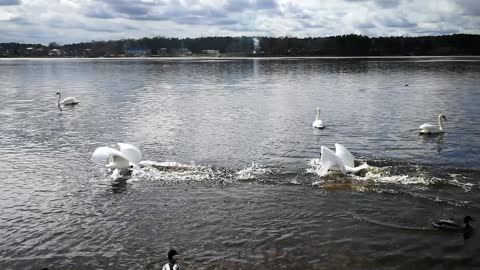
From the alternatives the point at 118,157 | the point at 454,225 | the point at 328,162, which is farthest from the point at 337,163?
the point at 118,157

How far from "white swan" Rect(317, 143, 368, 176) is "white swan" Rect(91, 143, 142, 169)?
7.37 m

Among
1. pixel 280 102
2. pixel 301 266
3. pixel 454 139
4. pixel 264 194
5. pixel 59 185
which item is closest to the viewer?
pixel 301 266

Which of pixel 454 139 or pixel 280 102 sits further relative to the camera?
pixel 280 102

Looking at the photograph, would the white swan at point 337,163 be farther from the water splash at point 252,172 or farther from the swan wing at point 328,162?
the water splash at point 252,172

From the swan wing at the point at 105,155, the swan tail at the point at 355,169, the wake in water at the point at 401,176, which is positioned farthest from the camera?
the swan wing at the point at 105,155

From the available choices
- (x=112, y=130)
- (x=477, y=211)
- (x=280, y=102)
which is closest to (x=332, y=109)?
(x=280, y=102)

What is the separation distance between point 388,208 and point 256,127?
51.7 feet

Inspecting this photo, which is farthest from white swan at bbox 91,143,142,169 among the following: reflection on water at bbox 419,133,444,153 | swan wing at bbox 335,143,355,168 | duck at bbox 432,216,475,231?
reflection on water at bbox 419,133,444,153

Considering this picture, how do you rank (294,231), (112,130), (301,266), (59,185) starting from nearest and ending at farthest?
(301,266) < (294,231) < (59,185) < (112,130)

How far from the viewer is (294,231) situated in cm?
1471

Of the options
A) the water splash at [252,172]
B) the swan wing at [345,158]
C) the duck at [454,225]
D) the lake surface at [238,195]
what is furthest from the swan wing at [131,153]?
the duck at [454,225]

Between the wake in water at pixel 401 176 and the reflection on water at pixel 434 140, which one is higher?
the reflection on water at pixel 434 140

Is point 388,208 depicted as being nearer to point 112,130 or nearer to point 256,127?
point 256,127

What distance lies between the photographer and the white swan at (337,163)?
19.1m
